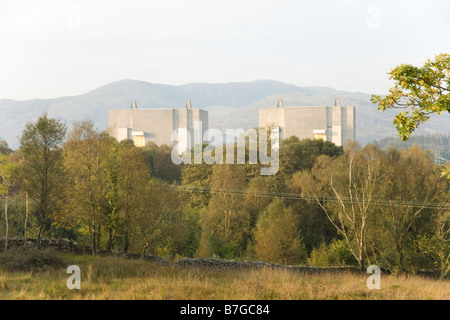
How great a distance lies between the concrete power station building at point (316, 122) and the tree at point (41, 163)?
101552 millimetres

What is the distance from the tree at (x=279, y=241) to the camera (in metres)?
39.2

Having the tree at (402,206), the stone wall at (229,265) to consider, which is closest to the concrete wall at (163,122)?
the tree at (402,206)

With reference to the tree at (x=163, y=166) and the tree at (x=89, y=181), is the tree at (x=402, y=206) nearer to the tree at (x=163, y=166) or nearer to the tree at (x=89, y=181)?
the tree at (x=89, y=181)

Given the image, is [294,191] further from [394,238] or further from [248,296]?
[248,296]

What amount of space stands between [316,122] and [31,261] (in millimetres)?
110761

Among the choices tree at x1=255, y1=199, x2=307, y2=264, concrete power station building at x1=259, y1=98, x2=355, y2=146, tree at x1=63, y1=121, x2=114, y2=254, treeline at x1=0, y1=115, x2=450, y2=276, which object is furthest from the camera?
concrete power station building at x1=259, y1=98, x2=355, y2=146

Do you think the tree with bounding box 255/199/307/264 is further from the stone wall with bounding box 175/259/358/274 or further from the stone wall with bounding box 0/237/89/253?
the stone wall with bounding box 0/237/89/253

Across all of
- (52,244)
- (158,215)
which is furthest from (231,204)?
(52,244)

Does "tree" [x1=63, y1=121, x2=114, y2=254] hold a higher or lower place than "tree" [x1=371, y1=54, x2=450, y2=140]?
lower

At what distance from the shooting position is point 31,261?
1794cm

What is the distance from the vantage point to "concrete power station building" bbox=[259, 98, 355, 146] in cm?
12331

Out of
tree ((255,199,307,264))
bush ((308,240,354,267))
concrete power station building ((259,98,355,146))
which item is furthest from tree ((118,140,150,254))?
concrete power station building ((259,98,355,146))

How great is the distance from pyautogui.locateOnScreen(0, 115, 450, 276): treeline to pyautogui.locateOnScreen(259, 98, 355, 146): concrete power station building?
6306 cm
